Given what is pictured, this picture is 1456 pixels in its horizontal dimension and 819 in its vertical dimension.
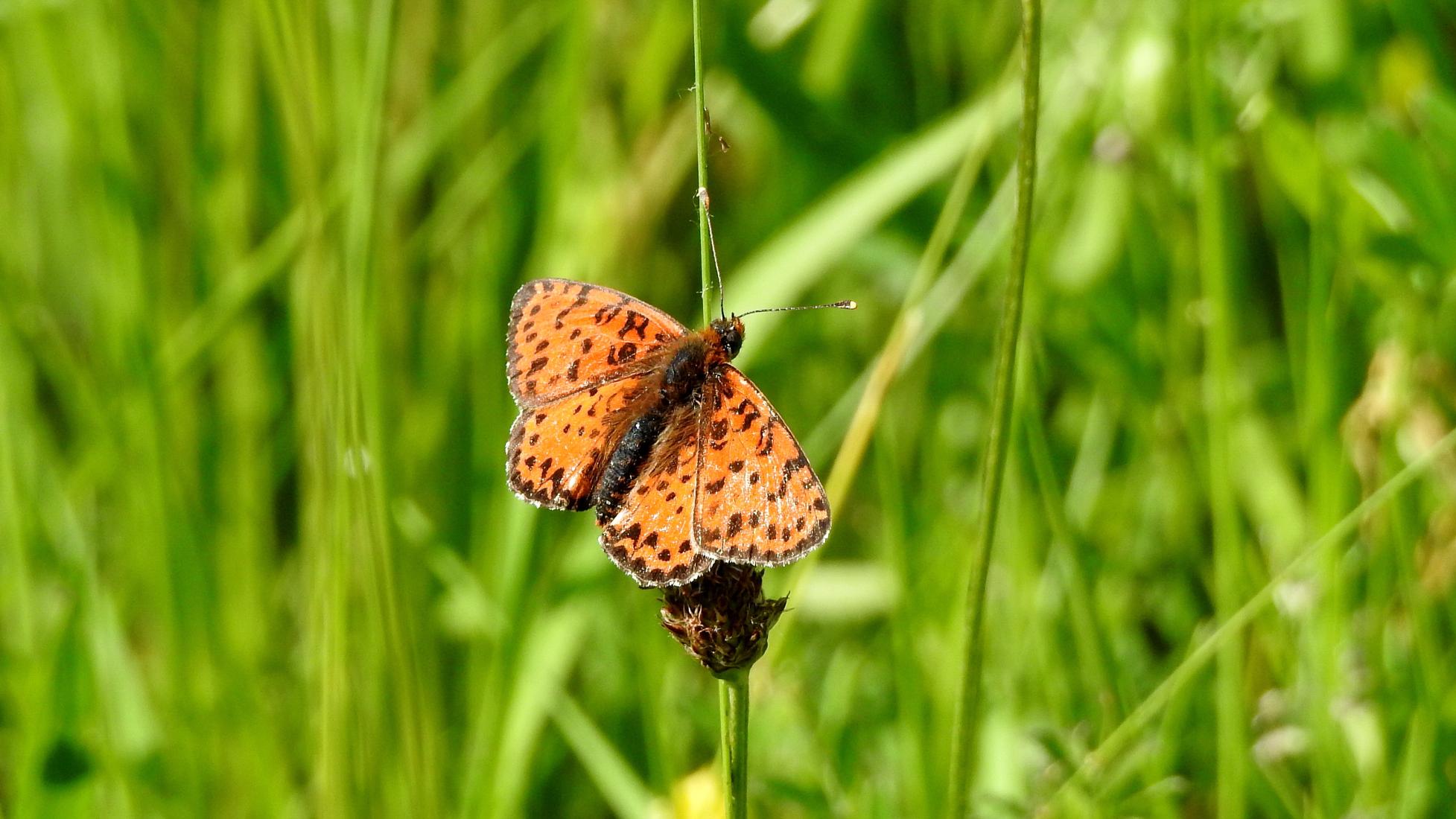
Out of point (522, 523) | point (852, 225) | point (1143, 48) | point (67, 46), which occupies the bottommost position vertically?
point (522, 523)

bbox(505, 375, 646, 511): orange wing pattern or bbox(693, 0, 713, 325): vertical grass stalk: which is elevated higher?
bbox(693, 0, 713, 325): vertical grass stalk

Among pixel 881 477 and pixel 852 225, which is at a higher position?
pixel 852 225

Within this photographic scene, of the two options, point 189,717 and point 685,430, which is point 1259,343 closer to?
point 685,430

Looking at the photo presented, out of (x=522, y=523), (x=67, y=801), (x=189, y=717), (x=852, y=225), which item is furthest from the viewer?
(x=852, y=225)

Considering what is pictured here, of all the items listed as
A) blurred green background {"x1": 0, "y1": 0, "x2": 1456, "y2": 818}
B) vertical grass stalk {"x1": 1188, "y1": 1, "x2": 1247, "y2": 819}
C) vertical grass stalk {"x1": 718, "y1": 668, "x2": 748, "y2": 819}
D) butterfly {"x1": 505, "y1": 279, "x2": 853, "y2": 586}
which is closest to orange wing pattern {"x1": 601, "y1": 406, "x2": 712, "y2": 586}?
butterfly {"x1": 505, "y1": 279, "x2": 853, "y2": 586}

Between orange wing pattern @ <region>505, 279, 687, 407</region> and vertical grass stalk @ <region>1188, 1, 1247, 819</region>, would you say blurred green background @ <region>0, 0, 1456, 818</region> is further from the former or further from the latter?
orange wing pattern @ <region>505, 279, 687, 407</region>

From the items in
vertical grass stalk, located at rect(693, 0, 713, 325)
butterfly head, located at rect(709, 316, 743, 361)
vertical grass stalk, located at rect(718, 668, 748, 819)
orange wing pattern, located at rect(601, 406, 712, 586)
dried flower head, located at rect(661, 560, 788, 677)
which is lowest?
vertical grass stalk, located at rect(718, 668, 748, 819)

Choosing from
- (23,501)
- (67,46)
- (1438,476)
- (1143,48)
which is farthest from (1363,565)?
(67,46)

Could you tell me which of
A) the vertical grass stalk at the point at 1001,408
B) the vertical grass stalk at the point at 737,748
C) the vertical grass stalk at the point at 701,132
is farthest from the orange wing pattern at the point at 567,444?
the vertical grass stalk at the point at 1001,408
